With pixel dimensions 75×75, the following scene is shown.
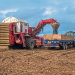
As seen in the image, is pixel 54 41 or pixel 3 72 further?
pixel 54 41

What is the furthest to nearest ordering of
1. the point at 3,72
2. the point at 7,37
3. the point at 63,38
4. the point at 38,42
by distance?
1. the point at 38,42
2. the point at 63,38
3. the point at 7,37
4. the point at 3,72

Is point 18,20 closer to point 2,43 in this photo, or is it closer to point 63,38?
point 2,43

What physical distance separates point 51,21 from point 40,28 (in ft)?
6.84

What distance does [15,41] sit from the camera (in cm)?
1459

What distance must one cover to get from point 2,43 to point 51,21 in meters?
7.49

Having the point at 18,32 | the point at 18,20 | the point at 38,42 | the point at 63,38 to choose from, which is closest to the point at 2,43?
the point at 18,32

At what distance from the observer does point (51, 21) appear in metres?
18.2

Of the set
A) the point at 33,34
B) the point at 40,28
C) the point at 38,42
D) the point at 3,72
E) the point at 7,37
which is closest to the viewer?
the point at 3,72

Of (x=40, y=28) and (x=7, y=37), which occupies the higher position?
(x=40, y=28)

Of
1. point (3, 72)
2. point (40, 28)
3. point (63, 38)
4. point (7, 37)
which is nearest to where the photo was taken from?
point (3, 72)

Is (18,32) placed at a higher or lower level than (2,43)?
higher

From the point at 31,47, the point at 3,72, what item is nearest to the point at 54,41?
the point at 31,47

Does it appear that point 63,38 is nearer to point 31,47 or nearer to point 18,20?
point 31,47

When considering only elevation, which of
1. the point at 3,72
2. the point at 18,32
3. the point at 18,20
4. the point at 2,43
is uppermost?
the point at 18,20
